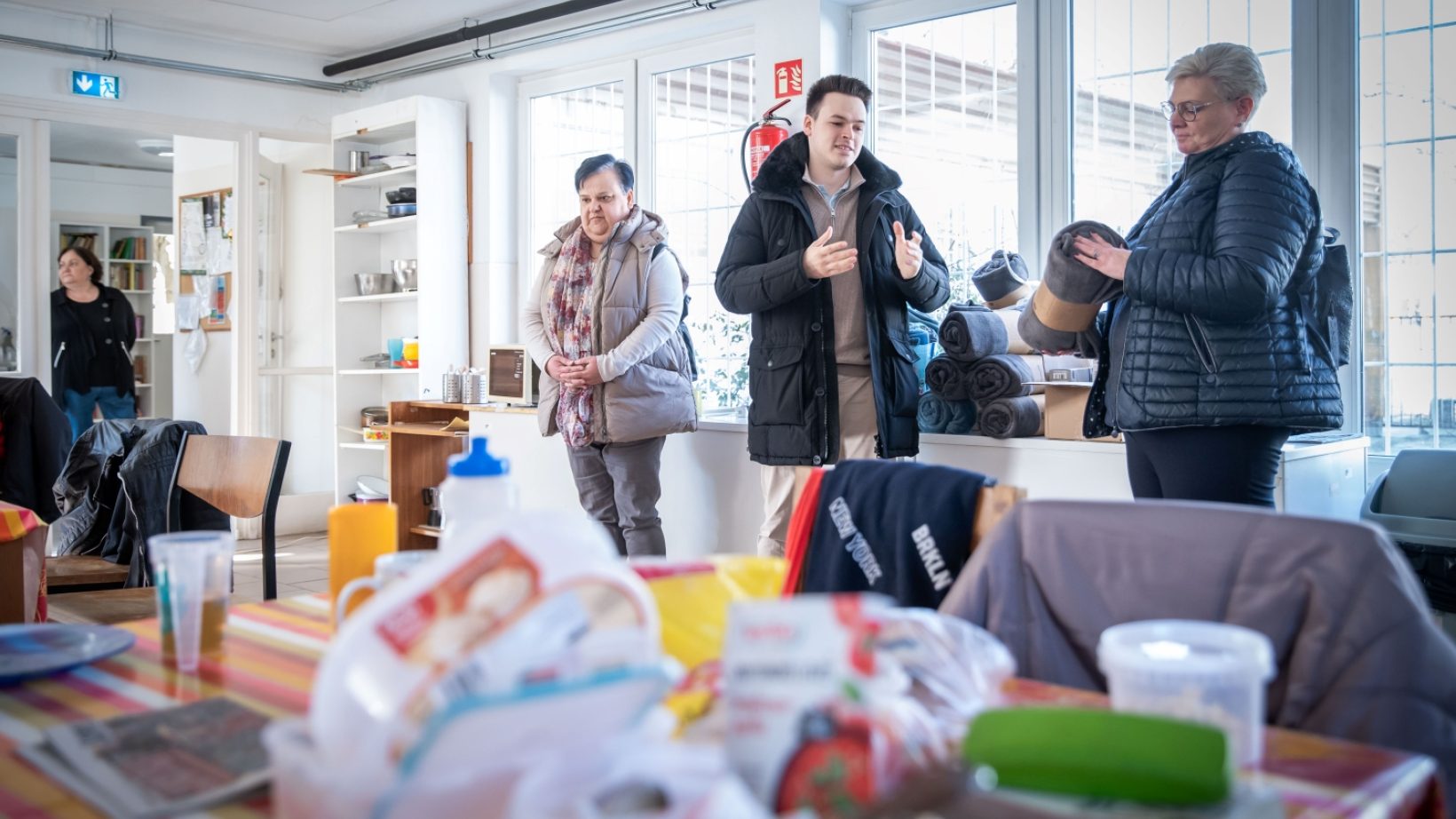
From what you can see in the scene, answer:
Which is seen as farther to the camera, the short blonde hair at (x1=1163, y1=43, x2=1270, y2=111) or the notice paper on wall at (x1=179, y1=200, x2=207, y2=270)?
the notice paper on wall at (x1=179, y1=200, x2=207, y2=270)

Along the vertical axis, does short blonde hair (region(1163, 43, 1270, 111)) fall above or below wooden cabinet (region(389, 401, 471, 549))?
above

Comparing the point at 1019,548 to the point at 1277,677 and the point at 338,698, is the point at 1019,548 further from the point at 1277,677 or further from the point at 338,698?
the point at 338,698

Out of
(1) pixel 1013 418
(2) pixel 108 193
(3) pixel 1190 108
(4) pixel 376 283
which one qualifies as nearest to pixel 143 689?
(3) pixel 1190 108

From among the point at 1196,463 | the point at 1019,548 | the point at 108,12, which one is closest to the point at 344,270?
the point at 108,12

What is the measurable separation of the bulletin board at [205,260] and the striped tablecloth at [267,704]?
5597 mm

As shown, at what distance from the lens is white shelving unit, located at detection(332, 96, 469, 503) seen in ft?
19.5

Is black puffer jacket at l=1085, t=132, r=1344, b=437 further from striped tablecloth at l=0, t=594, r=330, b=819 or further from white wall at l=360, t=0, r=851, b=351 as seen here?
white wall at l=360, t=0, r=851, b=351

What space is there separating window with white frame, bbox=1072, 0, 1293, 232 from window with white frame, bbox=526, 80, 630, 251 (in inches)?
91.6

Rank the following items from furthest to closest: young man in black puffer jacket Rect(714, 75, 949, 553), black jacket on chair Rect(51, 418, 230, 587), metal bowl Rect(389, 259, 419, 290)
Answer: metal bowl Rect(389, 259, 419, 290), young man in black puffer jacket Rect(714, 75, 949, 553), black jacket on chair Rect(51, 418, 230, 587)

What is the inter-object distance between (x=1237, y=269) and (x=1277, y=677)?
4.29ft

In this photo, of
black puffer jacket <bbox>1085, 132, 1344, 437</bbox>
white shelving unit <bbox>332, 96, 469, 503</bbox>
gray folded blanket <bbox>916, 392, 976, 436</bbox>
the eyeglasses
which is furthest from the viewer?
white shelving unit <bbox>332, 96, 469, 503</bbox>

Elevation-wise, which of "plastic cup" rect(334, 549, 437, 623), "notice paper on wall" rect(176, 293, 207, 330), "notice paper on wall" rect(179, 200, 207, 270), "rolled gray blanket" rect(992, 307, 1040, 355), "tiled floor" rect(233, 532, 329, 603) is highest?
"notice paper on wall" rect(179, 200, 207, 270)

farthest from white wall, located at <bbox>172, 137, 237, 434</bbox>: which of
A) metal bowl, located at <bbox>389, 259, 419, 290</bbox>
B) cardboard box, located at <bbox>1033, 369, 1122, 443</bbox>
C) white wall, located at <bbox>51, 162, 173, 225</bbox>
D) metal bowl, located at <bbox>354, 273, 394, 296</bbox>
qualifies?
cardboard box, located at <bbox>1033, 369, 1122, 443</bbox>

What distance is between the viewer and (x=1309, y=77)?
11.4 ft
